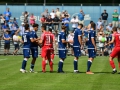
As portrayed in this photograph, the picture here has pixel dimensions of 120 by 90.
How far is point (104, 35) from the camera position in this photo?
42.4m

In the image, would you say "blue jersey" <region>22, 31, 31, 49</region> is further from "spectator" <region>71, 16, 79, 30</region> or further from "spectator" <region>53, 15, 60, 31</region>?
"spectator" <region>53, 15, 60, 31</region>

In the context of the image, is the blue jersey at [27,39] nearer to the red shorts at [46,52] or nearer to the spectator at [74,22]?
the red shorts at [46,52]

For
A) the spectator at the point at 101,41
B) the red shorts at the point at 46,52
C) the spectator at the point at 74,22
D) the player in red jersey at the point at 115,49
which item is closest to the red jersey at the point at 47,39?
the red shorts at the point at 46,52

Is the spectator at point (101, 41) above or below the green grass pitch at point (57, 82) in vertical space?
below

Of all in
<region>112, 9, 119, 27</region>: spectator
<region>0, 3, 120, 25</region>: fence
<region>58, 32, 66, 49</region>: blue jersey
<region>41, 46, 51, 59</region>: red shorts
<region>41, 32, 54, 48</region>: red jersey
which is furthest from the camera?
<region>0, 3, 120, 25</region>: fence

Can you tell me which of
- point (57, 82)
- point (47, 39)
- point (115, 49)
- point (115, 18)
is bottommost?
point (57, 82)

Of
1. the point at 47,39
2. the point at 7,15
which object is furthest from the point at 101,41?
the point at 47,39

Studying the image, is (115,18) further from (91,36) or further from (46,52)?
(91,36)

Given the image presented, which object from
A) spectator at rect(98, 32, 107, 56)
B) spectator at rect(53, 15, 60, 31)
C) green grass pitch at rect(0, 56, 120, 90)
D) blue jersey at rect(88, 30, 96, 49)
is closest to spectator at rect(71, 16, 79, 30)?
spectator at rect(53, 15, 60, 31)

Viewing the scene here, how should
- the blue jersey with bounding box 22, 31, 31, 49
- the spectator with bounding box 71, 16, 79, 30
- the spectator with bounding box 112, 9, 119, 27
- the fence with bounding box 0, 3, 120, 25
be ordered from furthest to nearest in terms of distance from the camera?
the fence with bounding box 0, 3, 120, 25, the spectator with bounding box 112, 9, 119, 27, the spectator with bounding box 71, 16, 79, 30, the blue jersey with bounding box 22, 31, 31, 49

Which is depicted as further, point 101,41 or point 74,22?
point 74,22

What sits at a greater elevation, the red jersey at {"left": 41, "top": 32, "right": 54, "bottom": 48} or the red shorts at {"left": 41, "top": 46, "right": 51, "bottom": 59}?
the red jersey at {"left": 41, "top": 32, "right": 54, "bottom": 48}

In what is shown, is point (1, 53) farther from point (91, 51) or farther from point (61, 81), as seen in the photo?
point (61, 81)

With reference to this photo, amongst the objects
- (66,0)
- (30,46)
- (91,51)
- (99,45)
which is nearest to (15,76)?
(30,46)
